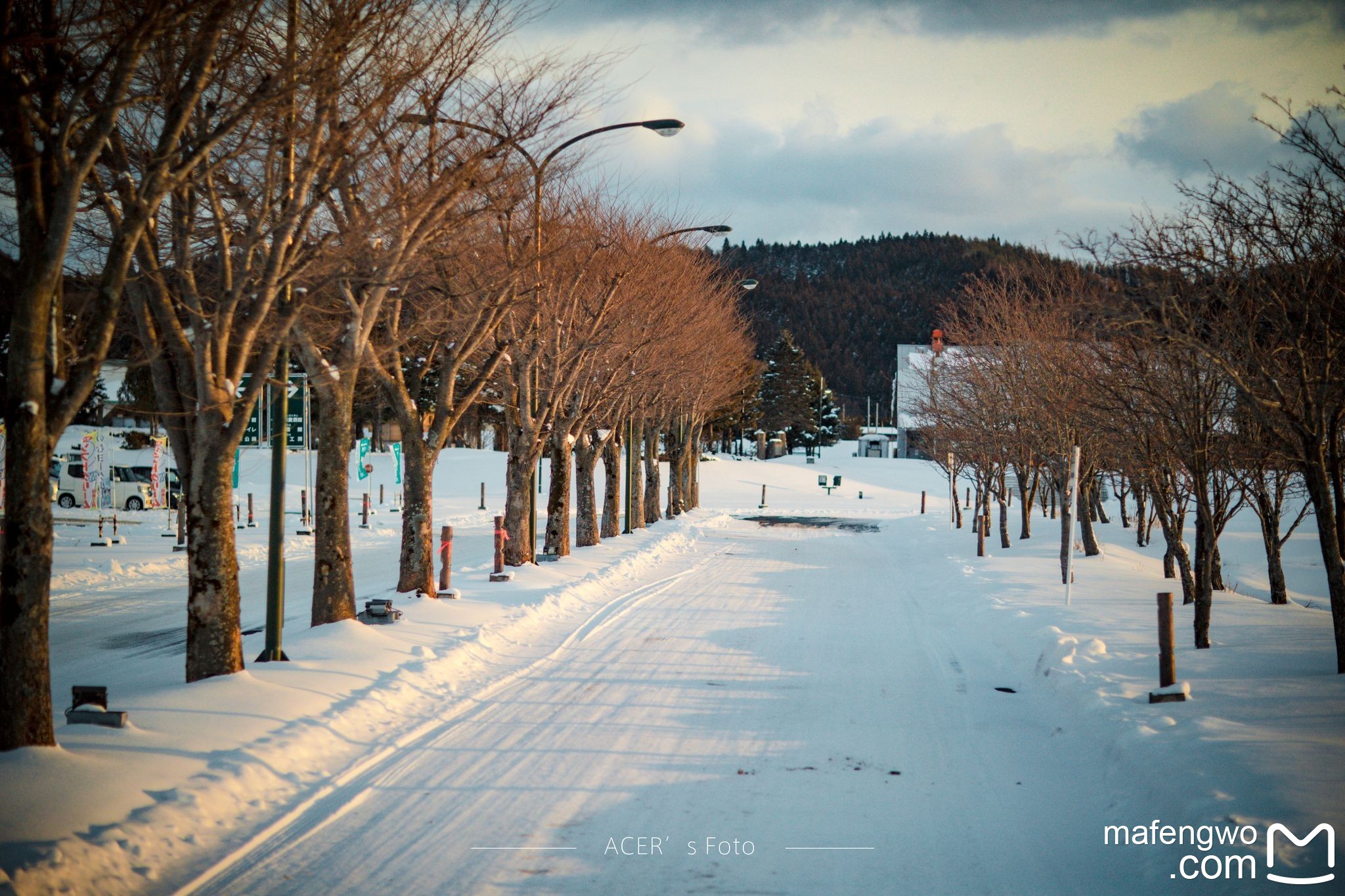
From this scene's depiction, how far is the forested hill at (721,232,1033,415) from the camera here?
541 feet

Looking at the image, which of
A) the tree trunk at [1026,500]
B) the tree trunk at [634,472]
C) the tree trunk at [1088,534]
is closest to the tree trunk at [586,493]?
the tree trunk at [634,472]

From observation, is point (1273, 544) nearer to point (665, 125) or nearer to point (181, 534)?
point (665, 125)

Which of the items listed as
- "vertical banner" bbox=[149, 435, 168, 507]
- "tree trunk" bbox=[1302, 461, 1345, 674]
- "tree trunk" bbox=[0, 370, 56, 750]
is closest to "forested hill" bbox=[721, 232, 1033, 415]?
"vertical banner" bbox=[149, 435, 168, 507]

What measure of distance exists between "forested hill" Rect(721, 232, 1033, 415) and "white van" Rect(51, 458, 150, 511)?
388 ft

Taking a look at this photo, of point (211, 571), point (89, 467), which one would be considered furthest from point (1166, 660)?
point (89, 467)

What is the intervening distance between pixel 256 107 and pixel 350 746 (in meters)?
4.91

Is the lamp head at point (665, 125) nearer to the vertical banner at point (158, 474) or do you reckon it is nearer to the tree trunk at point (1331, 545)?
the tree trunk at point (1331, 545)

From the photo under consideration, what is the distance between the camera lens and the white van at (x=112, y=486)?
39.4 metres

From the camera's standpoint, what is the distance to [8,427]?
5664 mm

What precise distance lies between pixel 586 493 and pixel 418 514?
42.2ft

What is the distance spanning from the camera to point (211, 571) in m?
7.98

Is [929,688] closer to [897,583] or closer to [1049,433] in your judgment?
[897,583]

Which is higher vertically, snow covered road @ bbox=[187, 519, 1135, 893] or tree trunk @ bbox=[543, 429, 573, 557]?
tree trunk @ bbox=[543, 429, 573, 557]

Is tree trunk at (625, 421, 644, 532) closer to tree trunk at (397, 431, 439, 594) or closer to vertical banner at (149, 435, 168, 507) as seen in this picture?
tree trunk at (397, 431, 439, 594)
